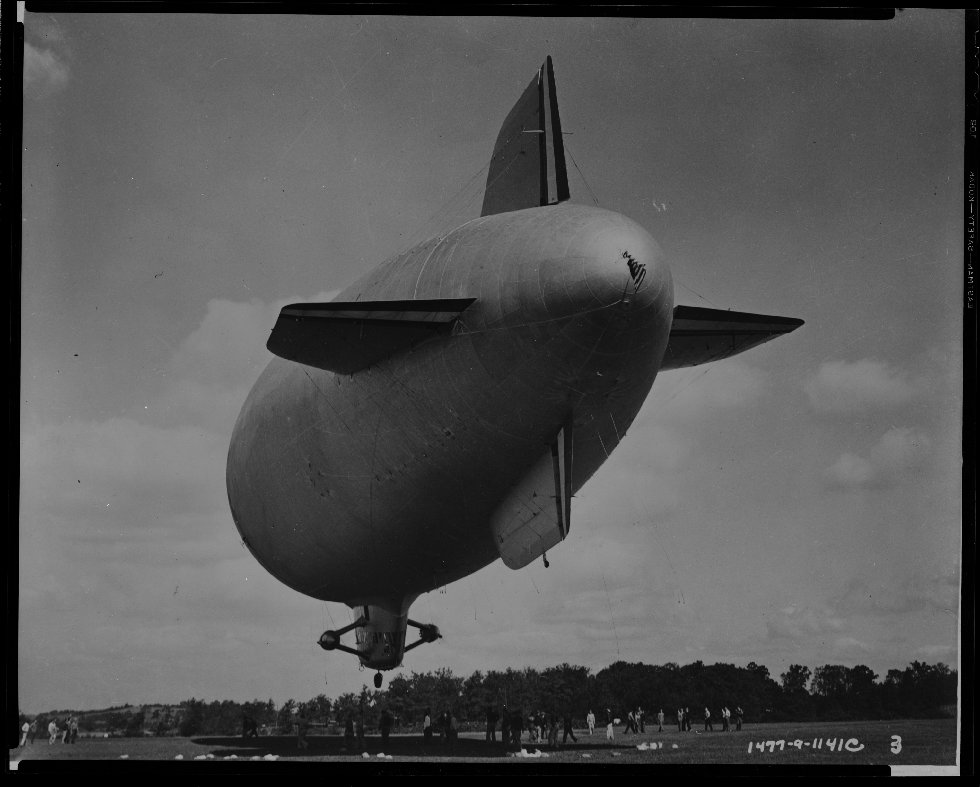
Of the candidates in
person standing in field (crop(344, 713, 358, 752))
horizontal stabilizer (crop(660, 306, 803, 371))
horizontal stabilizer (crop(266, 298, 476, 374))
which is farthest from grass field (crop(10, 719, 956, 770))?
horizontal stabilizer (crop(660, 306, 803, 371))

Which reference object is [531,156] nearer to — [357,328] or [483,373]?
[357,328]

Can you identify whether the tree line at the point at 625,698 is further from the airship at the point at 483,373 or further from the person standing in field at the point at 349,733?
the airship at the point at 483,373

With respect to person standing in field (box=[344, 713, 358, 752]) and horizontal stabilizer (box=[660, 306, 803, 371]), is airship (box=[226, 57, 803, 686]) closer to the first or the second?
horizontal stabilizer (box=[660, 306, 803, 371])

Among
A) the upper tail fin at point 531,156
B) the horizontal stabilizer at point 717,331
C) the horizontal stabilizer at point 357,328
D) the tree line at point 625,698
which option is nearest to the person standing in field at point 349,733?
the tree line at point 625,698

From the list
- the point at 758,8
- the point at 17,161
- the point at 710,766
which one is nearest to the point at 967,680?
the point at 710,766

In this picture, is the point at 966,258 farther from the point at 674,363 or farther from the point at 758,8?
the point at 674,363

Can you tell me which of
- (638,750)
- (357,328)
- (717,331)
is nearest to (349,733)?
(638,750)
